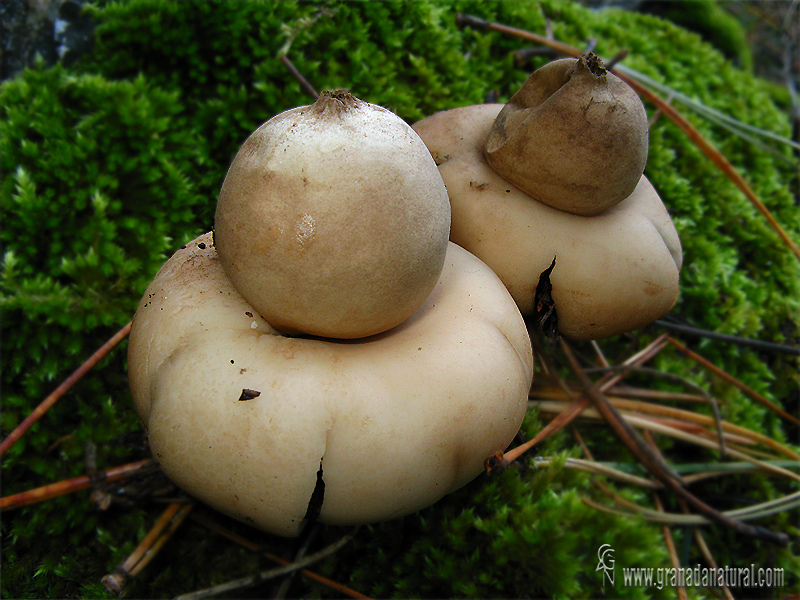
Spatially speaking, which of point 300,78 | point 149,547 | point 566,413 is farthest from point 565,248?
point 149,547

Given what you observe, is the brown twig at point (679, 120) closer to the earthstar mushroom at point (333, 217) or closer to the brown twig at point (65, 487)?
the earthstar mushroom at point (333, 217)

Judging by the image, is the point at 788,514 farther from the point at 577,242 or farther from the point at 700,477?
the point at 577,242

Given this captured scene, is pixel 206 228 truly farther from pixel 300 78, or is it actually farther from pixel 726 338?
pixel 726 338

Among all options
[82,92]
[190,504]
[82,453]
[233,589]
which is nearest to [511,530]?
[233,589]

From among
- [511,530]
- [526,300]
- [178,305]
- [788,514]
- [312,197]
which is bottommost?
[788,514]

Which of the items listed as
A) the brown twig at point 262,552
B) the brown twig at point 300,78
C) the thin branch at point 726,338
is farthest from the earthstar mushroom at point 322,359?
the thin branch at point 726,338

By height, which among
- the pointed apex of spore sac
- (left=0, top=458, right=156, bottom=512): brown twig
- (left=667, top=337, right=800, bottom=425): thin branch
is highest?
the pointed apex of spore sac

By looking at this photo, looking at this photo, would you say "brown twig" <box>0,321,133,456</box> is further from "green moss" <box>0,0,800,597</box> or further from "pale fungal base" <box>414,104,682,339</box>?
"pale fungal base" <box>414,104,682,339</box>

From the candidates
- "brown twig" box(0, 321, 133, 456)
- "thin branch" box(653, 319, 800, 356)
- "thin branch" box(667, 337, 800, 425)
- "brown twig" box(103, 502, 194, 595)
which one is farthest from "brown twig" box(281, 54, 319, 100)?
"thin branch" box(667, 337, 800, 425)
